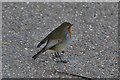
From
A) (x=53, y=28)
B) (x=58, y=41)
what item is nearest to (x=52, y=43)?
(x=58, y=41)

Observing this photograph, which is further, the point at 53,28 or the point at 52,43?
the point at 53,28

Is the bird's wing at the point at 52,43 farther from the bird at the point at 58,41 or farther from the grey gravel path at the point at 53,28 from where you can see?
the grey gravel path at the point at 53,28

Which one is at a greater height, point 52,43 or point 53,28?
point 52,43

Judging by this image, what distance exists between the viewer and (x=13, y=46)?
711 cm

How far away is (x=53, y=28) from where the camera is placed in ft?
25.1

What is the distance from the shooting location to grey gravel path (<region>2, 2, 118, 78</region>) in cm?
650

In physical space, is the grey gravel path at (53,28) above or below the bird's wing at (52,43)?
below

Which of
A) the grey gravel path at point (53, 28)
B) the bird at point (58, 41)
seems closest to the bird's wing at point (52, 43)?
the bird at point (58, 41)

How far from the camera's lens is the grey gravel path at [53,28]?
21.3ft

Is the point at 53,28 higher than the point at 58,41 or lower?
lower

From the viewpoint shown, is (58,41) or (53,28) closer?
(58,41)

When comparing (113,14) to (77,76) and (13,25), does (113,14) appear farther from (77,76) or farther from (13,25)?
(77,76)

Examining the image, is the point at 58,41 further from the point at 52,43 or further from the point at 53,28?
the point at 53,28

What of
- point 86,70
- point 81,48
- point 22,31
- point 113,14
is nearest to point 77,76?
point 86,70
